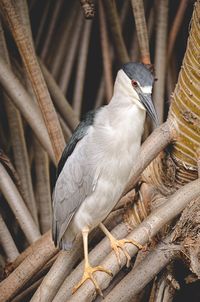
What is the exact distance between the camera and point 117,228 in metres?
1.83

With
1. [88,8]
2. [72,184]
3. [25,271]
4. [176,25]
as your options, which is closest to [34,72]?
[88,8]

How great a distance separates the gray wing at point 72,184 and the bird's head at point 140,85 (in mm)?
Answer: 192

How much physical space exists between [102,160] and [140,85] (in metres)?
0.25

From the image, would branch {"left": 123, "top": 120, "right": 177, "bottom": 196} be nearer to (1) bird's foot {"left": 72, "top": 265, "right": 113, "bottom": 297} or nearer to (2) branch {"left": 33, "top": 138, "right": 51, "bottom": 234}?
(1) bird's foot {"left": 72, "top": 265, "right": 113, "bottom": 297}

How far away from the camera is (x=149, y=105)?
4.83 feet

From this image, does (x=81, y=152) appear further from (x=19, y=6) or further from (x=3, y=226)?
(x=19, y=6)

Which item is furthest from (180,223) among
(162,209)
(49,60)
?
(49,60)

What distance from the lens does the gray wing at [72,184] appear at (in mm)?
1629

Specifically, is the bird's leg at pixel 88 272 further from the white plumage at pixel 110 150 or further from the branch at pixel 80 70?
the branch at pixel 80 70

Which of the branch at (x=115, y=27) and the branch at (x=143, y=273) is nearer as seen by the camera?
the branch at (x=143, y=273)

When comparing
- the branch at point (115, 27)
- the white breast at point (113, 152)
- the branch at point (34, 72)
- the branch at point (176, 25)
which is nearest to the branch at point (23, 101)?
the branch at point (34, 72)

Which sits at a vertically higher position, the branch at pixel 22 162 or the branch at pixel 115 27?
the branch at pixel 115 27

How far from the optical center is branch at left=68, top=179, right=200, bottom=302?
1.47 metres

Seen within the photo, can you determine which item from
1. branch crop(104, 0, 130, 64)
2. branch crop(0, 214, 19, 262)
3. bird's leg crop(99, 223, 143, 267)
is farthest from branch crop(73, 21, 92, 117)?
bird's leg crop(99, 223, 143, 267)
